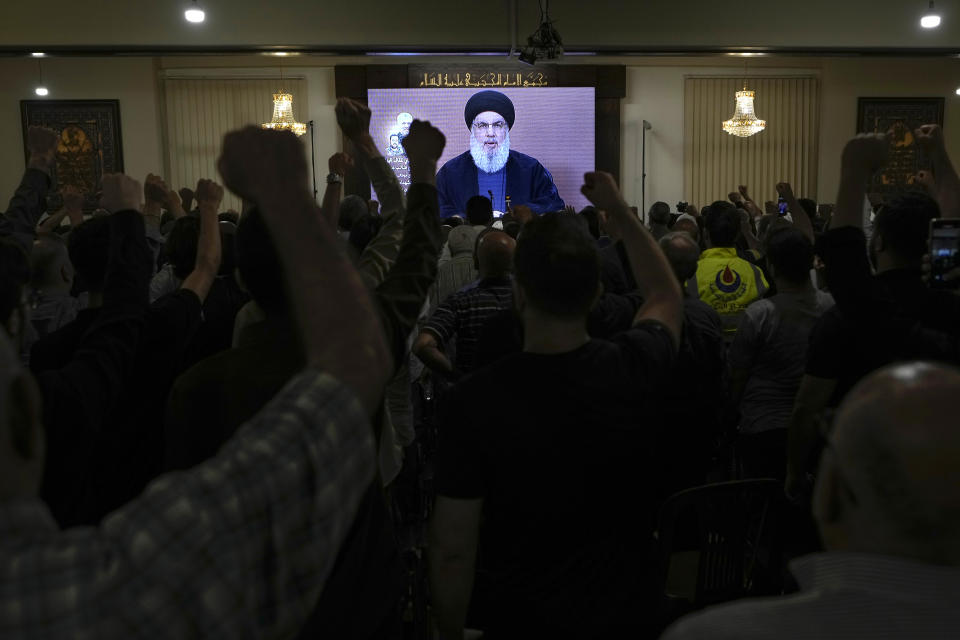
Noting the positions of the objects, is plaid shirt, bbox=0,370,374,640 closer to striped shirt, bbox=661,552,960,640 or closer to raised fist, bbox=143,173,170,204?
striped shirt, bbox=661,552,960,640

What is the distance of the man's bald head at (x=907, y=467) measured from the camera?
75cm

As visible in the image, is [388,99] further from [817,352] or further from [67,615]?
[67,615]

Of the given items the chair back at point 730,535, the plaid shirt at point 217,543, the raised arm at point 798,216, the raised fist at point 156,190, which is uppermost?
the raised fist at point 156,190

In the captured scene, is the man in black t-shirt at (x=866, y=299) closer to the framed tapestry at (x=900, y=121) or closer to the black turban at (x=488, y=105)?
the black turban at (x=488, y=105)

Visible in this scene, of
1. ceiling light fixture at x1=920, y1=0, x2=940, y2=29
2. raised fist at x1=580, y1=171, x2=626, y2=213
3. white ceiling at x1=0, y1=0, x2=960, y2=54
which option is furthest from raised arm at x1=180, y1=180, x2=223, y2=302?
Result: ceiling light fixture at x1=920, y1=0, x2=940, y2=29

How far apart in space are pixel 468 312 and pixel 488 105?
8896mm

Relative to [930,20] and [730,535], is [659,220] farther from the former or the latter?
[930,20]

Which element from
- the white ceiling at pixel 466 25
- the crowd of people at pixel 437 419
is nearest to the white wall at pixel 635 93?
the white ceiling at pixel 466 25

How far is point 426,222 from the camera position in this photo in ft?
5.67

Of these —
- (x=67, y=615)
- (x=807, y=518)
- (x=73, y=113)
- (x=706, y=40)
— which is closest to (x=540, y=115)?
(x=706, y=40)

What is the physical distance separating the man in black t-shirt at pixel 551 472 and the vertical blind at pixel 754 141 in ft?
38.9

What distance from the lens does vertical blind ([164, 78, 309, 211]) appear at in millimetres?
12234

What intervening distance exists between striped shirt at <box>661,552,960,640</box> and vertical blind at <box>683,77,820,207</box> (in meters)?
12.7

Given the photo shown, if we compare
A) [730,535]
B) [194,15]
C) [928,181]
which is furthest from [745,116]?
[730,535]
